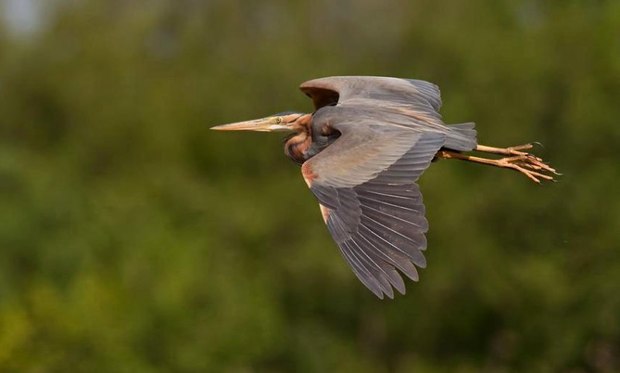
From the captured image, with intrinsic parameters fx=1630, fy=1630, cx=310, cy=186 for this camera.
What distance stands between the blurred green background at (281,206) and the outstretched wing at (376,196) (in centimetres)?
1588

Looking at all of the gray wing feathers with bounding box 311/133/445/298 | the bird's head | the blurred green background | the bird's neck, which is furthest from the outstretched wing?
the blurred green background

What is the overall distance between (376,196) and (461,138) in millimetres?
932

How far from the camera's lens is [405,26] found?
33406 millimetres

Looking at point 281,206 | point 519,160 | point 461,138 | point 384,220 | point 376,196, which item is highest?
point 461,138

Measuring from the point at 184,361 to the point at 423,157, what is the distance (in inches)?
671

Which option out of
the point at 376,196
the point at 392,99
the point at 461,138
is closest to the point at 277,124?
the point at 392,99

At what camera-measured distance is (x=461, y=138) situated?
36.1 ft

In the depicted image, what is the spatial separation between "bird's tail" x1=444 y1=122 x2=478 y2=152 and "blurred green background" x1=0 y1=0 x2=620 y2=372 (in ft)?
50.3

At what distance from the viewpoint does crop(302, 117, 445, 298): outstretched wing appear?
9.96 metres

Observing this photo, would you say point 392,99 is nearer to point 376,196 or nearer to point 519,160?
point 519,160

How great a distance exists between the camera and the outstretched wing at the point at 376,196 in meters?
9.96

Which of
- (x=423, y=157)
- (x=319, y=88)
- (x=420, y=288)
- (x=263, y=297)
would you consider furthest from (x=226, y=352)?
(x=423, y=157)

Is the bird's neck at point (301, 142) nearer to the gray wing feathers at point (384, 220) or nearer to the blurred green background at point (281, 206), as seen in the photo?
the gray wing feathers at point (384, 220)

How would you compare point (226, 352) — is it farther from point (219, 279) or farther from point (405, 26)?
point (405, 26)
